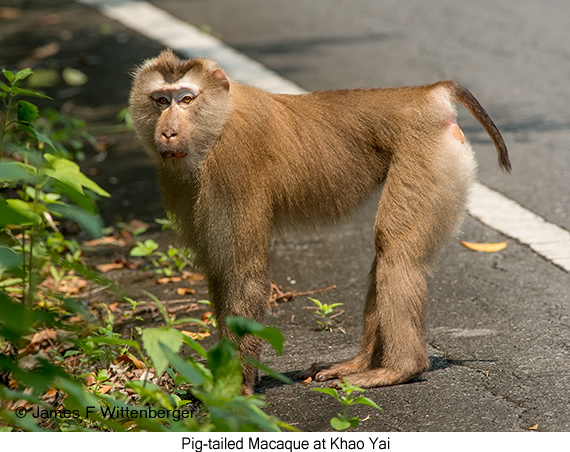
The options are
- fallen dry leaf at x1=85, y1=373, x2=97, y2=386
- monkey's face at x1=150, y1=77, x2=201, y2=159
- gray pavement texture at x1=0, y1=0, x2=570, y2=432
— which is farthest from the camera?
fallen dry leaf at x1=85, y1=373, x2=97, y2=386

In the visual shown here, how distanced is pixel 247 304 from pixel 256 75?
17.1ft

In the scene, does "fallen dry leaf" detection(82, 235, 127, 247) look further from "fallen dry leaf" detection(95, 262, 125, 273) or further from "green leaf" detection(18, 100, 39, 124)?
"green leaf" detection(18, 100, 39, 124)

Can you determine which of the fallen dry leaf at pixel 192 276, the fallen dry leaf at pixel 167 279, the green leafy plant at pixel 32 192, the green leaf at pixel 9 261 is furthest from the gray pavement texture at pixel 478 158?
the green leaf at pixel 9 261

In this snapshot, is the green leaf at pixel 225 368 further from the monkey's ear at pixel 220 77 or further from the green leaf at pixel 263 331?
the monkey's ear at pixel 220 77

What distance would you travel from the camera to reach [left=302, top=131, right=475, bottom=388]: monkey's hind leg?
406 centimetres

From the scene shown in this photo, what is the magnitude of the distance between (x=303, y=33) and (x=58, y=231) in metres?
5.29

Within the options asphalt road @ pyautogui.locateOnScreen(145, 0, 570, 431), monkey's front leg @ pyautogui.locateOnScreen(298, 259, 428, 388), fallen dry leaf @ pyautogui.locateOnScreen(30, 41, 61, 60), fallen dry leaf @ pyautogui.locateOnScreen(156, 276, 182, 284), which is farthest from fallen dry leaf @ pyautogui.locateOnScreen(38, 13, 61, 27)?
monkey's front leg @ pyautogui.locateOnScreen(298, 259, 428, 388)

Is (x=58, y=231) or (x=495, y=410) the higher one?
(x=495, y=410)

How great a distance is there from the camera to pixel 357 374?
13.8ft

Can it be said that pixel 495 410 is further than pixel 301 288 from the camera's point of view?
No

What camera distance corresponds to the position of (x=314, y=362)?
4.52m

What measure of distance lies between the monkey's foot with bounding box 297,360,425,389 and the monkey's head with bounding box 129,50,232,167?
4.10 ft
